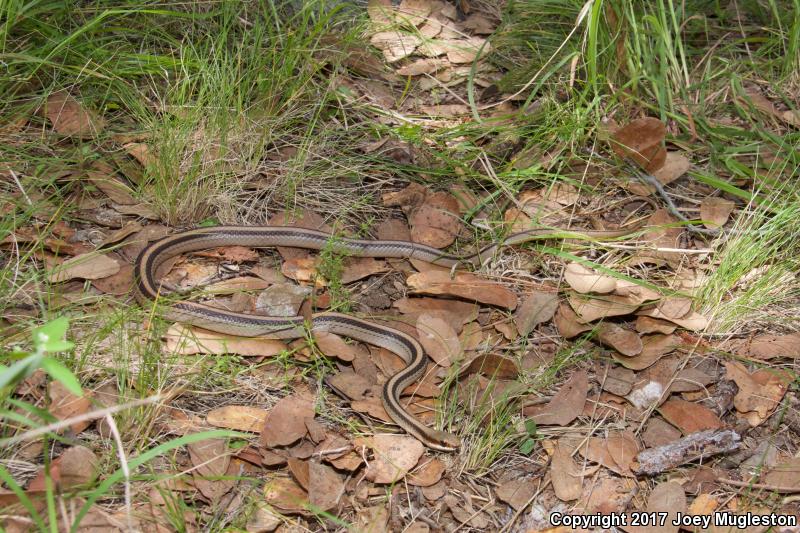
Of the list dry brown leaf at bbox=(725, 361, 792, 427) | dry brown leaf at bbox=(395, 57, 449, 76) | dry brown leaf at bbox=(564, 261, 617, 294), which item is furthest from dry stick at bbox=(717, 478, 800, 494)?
dry brown leaf at bbox=(395, 57, 449, 76)

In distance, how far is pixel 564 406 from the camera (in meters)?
3.98

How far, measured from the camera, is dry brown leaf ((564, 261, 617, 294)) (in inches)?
177

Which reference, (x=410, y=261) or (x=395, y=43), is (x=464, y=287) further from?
(x=395, y=43)

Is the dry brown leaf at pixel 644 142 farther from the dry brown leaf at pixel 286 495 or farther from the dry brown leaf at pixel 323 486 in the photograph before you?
the dry brown leaf at pixel 286 495

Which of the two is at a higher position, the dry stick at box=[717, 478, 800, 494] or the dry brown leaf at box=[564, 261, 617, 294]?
the dry brown leaf at box=[564, 261, 617, 294]

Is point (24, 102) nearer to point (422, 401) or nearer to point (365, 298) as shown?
point (365, 298)

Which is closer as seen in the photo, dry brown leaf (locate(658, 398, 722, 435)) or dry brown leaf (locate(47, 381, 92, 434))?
dry brown leaf (locate(47, 381, 92, 434))

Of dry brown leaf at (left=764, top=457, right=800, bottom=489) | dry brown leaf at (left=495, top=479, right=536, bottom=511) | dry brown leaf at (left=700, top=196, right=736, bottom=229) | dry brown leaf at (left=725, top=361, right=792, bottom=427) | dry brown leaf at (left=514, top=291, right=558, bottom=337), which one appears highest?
dry brown leaf at (left=700, top=196, right=736, bottom=229)

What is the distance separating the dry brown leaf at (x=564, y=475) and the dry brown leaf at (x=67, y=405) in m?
2.32

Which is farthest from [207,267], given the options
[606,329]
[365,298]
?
[606,329]

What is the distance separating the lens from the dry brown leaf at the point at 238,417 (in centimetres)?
371

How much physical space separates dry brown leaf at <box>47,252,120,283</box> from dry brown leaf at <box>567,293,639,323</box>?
2.86 metres

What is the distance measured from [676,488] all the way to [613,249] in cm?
176

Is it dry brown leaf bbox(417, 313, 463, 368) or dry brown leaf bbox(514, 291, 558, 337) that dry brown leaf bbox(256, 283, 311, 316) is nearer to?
dry brown leaf bbox(417, 313, 463, 368)
